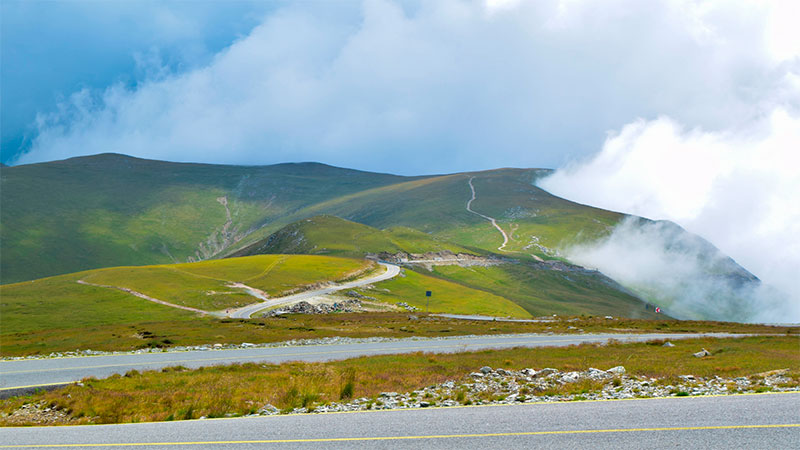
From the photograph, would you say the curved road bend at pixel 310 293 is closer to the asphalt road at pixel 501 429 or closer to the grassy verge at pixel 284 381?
the grassy verge at pixel 284 381

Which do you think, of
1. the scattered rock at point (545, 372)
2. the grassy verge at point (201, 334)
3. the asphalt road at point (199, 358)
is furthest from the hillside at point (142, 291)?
the scattered rock at point (545, 372)

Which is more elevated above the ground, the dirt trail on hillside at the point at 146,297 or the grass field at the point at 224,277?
the grass field at the point at 224,277

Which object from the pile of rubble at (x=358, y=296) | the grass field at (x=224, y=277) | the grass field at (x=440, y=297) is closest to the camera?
the grass field at (x=224, y=277)

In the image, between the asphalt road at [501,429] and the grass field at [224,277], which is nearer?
the asphalt road at [501,429]

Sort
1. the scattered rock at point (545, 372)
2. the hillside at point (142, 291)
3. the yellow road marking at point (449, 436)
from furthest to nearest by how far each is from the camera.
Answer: the hillside at point (142, 291) < the scattered rock at point (545, 372) < the yellow road marking at point (449, 436)

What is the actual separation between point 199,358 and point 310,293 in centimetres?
8267

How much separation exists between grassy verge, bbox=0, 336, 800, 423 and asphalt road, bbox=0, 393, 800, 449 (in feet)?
10.5

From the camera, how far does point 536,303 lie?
175625 mm

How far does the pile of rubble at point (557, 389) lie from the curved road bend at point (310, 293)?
7442 cm

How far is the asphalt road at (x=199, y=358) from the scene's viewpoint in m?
33.1

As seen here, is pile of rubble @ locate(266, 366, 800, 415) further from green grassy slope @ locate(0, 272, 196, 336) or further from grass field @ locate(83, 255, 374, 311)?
grass field @ locate(83, 255, 374, 311)

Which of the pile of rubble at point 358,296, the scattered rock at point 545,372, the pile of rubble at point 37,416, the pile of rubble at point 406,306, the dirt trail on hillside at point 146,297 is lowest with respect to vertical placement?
the dirt trail on hillside at point 146,297

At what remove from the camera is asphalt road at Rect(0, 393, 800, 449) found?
522 inches

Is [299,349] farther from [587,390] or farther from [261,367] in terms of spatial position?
[587,390]
